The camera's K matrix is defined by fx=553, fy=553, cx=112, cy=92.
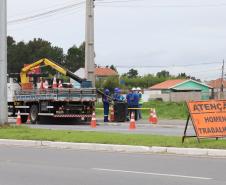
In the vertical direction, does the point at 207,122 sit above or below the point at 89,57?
below

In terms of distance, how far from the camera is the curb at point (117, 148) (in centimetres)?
1366

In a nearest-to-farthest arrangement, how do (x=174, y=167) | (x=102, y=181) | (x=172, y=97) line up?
1. (x=102, y=181)
2. (x=174, y=167)
3. (x=172, y=97)

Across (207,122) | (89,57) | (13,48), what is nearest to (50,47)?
(13,48)

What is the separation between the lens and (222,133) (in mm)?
14992

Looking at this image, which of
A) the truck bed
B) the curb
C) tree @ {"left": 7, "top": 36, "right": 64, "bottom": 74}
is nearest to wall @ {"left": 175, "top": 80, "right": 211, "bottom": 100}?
tree @ {"left": 7, "top": 36, "right": 64, "bottom": 74}

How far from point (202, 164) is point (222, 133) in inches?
122

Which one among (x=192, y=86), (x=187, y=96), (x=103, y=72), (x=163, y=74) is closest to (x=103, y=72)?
(x=103, y=72)

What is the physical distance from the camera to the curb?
13.7 m

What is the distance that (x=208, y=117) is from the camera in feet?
49.3

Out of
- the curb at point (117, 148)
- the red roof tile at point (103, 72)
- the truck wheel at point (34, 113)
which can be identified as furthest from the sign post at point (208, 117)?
the red roof tile at point (103, 72)

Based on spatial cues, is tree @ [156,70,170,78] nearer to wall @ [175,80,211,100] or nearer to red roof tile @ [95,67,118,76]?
red roof tile @ [95,67,118,76]

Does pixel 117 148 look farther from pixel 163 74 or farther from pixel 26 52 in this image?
pixel 163 74

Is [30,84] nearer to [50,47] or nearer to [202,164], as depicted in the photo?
[202,164]

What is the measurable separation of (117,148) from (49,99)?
1371 centimetres
